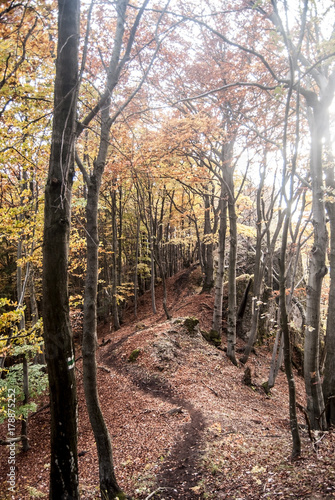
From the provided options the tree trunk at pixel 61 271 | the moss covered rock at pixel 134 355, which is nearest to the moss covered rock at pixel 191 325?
the moss covered rock at pixel 134 355

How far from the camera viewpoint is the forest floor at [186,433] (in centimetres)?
427

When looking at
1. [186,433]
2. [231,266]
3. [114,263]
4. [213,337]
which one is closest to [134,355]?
[213,337]

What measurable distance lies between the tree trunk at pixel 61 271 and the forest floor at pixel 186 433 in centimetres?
255

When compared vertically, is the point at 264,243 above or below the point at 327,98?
below

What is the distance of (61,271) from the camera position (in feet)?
9.12

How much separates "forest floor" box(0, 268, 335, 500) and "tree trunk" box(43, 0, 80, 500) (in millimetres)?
2545

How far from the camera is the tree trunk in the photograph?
8.69 feet

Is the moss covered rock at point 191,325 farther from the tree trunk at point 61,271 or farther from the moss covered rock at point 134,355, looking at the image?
the tree trunk at point 61,271

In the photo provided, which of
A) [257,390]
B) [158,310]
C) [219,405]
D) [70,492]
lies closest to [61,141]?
[70,492]

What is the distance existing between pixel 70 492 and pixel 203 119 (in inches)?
361

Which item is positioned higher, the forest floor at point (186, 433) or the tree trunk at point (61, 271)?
the tree trunk at point (61, 271)

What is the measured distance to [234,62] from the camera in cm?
897

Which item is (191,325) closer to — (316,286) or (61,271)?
(316,286)

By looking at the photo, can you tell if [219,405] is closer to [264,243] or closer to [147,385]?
[147,385]
